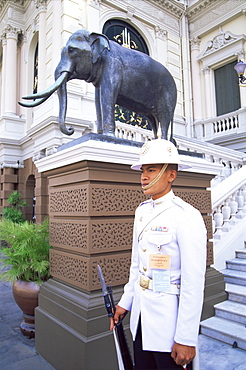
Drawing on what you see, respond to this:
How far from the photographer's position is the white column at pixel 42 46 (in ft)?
36.3

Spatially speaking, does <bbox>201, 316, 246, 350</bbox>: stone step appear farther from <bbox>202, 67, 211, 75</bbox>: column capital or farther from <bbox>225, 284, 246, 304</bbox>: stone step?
<bbox>202, 67, 211, 75</bbox>: column capital

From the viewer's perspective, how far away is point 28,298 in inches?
146

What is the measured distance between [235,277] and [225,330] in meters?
1.10

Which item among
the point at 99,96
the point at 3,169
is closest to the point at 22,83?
the point at 3,169

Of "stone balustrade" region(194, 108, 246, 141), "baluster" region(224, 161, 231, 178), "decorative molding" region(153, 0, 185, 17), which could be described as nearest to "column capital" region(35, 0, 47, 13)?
"decorative molding" region(153, 0, 185, 17)

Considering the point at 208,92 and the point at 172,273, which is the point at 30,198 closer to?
the point at 208,92

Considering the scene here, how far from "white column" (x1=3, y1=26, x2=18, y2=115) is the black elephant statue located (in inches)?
423

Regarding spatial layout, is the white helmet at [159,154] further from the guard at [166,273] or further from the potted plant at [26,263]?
the potted plant at [26,263]

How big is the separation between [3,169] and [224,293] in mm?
10933

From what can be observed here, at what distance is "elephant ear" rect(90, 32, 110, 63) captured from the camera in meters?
3.28

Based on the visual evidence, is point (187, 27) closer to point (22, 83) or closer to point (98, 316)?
point (22, 83)

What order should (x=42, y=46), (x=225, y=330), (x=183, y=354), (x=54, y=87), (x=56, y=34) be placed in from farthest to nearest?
(x=42, y=46) → (x=56, y=34) → (x=225, y=330) → (x=54, y=87) → (x=183, y=354)

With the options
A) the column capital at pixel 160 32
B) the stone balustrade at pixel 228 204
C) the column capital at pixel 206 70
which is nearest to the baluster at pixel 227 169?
the stone balustrade at pixel 228 204

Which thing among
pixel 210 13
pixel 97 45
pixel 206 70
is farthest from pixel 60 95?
pixel 210 13
